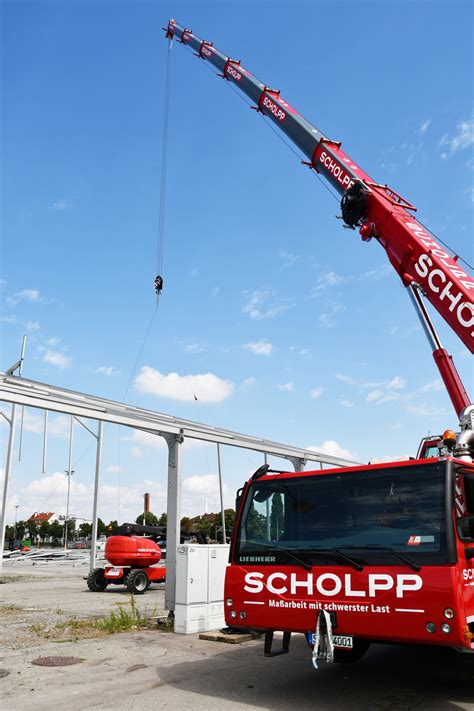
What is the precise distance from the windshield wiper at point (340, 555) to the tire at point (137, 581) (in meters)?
11.5

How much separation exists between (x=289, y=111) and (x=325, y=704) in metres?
13.0

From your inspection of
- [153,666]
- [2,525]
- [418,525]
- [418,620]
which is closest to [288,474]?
[418,525]

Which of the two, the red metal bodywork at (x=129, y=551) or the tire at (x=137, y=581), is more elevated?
the red metal bodywork at (x=129, y=551)

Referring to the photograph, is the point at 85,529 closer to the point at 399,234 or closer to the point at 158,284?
the point at 158,284

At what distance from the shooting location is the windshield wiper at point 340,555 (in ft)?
18.4

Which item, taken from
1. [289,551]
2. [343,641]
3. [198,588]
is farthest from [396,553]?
[198,588]

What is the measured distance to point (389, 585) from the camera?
5414 mm

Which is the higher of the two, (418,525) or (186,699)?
(418,525)

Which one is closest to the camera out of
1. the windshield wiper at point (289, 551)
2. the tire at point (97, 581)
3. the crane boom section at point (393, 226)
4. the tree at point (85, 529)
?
the windshield wiper at point (289, 551)

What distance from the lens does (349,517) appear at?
19.6ft

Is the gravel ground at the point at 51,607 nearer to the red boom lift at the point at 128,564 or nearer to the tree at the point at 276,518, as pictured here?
the red boom lift at the point at 128,564

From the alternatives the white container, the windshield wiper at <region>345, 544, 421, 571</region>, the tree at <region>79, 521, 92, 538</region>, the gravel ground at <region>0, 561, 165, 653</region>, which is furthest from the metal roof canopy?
the tree at <region>79, 521, 92, 538</region>

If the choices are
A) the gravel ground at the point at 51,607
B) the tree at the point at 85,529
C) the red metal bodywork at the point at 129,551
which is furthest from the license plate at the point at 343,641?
the tree at the point at 85,529

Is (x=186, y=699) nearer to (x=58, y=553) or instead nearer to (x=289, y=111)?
(x=289, y=111)
